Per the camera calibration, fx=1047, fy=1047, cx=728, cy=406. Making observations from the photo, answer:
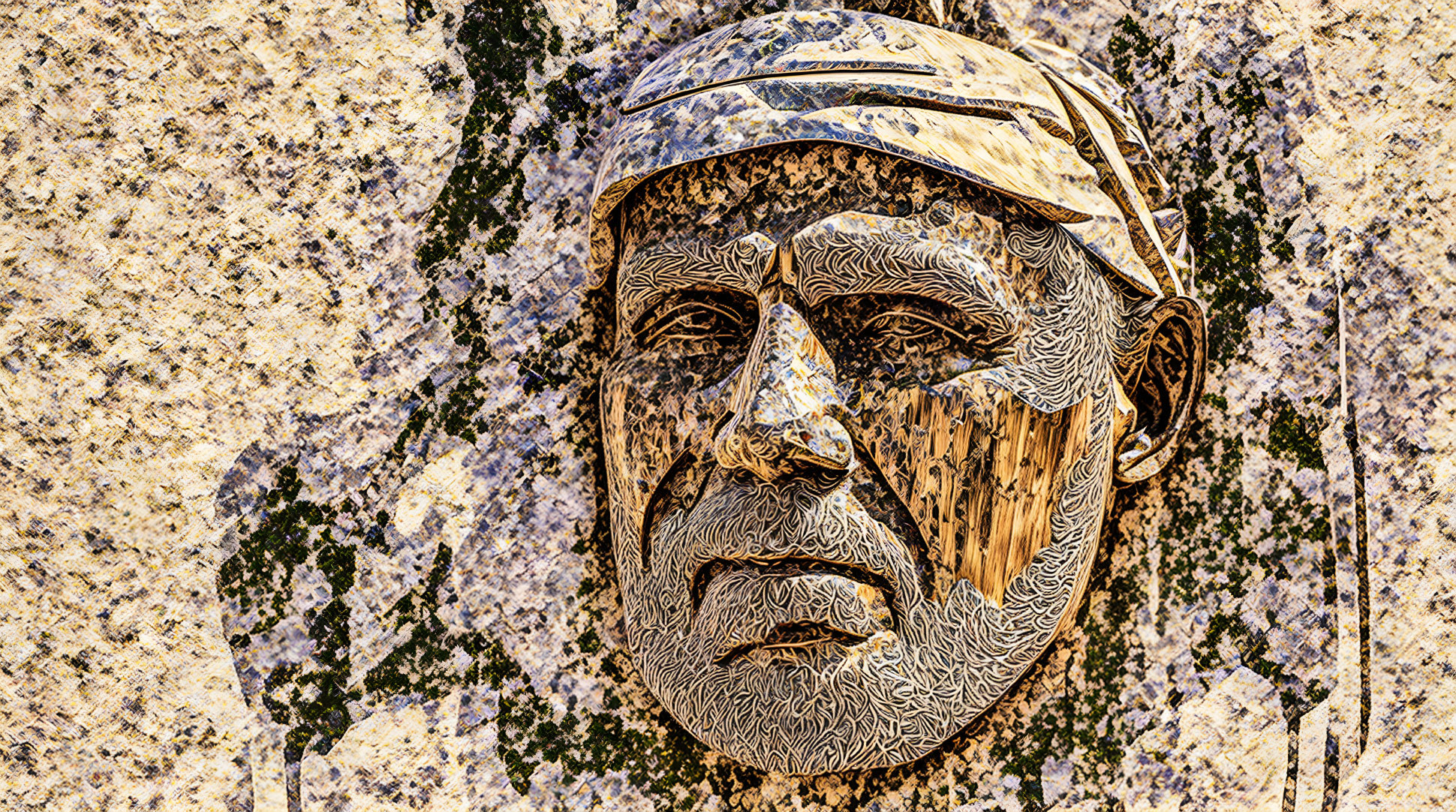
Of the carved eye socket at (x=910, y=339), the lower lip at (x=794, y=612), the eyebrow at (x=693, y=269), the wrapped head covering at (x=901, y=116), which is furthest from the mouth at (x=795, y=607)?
the wrapped head covering at (x=901, y=116)

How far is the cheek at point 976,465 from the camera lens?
1.37 meters

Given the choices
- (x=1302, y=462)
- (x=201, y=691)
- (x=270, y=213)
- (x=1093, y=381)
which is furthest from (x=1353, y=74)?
(x=201, y=691)

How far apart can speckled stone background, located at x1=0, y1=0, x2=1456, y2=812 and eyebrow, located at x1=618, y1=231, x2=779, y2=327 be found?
22 cm

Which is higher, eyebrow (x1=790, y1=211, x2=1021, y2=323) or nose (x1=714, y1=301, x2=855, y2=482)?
eyebrow (x1=790, y1=211, x2=1021, y2=323)

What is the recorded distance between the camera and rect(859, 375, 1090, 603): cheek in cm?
137

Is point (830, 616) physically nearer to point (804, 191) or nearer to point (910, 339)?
point (910, 339)

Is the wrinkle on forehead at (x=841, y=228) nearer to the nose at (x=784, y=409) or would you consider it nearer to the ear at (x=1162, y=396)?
the nose at (x=784, y=409)

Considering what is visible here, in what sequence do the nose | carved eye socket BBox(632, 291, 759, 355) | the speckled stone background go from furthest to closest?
the speckled stone background < carved eye socket BBox(632, 291, 759, 355) < the nose

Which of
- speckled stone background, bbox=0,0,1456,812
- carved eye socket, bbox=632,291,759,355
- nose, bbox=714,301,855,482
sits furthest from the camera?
speckled stone background, bbox=0,0,1456,812

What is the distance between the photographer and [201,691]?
1.60 meters

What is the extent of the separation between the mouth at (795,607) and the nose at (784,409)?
0.42 feet

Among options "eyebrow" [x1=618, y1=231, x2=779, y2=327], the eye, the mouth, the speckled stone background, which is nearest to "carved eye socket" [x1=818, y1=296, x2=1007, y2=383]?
the eye

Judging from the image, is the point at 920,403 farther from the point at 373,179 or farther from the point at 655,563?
the point at 373,179

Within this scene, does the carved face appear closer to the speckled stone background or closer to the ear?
the ear
